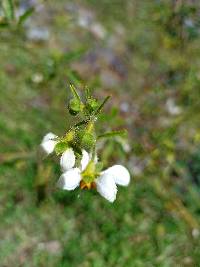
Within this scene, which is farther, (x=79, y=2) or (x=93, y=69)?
(x=79, y=2)

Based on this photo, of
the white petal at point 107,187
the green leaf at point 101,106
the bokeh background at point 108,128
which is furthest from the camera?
the bokeh background at point 108,128

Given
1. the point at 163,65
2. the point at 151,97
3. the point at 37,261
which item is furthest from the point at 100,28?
the point at 37,261

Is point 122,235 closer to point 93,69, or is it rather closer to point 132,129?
point 132,129

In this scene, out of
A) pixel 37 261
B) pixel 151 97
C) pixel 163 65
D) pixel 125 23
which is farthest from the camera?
pixel 125 23

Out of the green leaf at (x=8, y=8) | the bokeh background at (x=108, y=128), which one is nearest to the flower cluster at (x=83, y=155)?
the bokeh background at (x=108, y=128)

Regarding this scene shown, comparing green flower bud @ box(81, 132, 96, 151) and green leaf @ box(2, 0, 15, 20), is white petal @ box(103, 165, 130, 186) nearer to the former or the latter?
green flower bud @ box(81, 132, 96, 151)

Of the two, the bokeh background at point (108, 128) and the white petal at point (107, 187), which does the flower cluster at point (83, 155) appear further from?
the bokeh background at point (108, 128)

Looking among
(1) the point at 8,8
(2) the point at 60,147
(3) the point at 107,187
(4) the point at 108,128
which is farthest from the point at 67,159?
(4) the point at 108,128

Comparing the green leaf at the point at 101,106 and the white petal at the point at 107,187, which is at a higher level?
the green leaf at the point at 101,106
